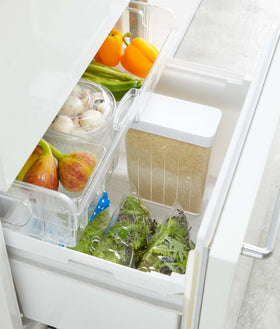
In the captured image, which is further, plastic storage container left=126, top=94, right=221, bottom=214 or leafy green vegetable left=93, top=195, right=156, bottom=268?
plastic storage container left=126, top=94, right=221, bottom=214

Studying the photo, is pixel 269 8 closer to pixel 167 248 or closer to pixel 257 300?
pixel 257 300

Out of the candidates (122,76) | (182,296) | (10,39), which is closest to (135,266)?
(182,296)

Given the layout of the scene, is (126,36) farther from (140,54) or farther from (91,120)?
(91,120)

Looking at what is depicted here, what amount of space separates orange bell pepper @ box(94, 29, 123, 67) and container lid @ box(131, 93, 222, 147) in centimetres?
12

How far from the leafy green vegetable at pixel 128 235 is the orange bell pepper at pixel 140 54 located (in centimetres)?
30

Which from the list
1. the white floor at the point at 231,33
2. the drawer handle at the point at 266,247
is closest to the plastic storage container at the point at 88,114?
the drawer handle at the point at 266,247

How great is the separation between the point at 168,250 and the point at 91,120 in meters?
0.31

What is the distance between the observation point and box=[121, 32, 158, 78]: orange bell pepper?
1.22 m

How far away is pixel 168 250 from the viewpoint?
3.61ft

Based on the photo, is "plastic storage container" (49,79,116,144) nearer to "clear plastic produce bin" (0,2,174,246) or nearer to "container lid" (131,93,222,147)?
"clear plastic produce bin" (0,2,174,246)

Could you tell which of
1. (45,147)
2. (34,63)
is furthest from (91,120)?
(34,63)

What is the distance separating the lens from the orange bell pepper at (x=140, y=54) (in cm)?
122

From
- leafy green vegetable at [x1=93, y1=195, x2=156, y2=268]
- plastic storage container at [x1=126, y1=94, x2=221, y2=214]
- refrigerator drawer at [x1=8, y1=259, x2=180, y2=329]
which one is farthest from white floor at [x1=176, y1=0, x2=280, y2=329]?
refrigerator drawer at [x1=8, y1=259, x2=180, y2=329]

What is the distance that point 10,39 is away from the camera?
0.65 meters
